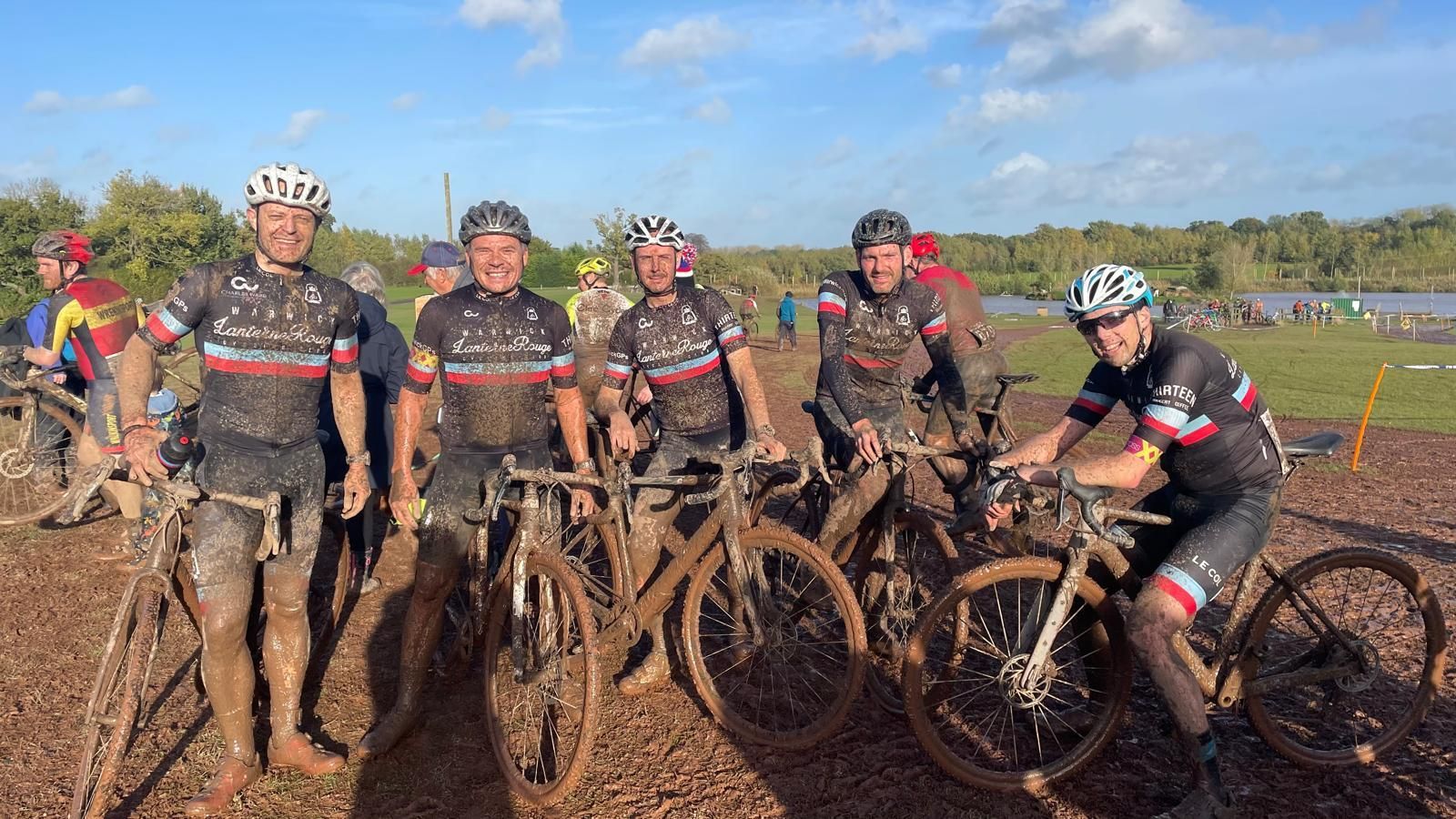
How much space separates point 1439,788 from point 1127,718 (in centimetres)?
124

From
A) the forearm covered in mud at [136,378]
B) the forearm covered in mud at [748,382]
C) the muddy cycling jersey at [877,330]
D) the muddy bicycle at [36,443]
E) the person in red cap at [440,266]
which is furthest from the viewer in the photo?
the muddy bicycle at [36,443]

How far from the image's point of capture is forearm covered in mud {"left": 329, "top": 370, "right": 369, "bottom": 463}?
431cm

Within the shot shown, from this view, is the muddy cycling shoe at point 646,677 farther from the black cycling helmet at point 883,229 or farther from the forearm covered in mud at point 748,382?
the black cycling helmet at point 883,229

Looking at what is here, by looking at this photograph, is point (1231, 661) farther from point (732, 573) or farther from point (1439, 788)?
point (732, 573)

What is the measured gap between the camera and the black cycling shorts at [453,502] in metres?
4.41

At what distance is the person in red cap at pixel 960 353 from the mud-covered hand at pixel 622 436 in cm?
216

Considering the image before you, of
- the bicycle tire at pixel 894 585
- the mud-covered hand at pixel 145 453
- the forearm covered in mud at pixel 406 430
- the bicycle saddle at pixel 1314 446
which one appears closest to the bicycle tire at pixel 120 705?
the mud-covered hand at pixel 145 453

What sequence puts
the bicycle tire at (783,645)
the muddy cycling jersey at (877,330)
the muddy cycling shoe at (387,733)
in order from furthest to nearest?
the muddy cycling jersey at (877,330), the muddy cycling shoe at (387,733), the bicycle tire at (783,645)

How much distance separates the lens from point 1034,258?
121 m

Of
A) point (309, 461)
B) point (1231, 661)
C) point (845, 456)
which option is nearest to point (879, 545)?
point (845, 456)

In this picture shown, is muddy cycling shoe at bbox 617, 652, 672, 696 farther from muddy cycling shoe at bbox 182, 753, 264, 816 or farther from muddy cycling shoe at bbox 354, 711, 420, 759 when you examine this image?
muddy cycling shoe at bbox 182, 753, 264, 816

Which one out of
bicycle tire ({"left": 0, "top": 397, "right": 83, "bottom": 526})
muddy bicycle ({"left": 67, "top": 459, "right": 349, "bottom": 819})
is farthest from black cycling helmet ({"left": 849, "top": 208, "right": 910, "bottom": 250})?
bicycle tire ({"left": 0, "top": 397, "right": 83, "bottom": 526})

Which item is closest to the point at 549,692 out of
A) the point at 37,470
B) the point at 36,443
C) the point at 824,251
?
the point at 37,470

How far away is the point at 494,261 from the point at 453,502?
4.14ft
